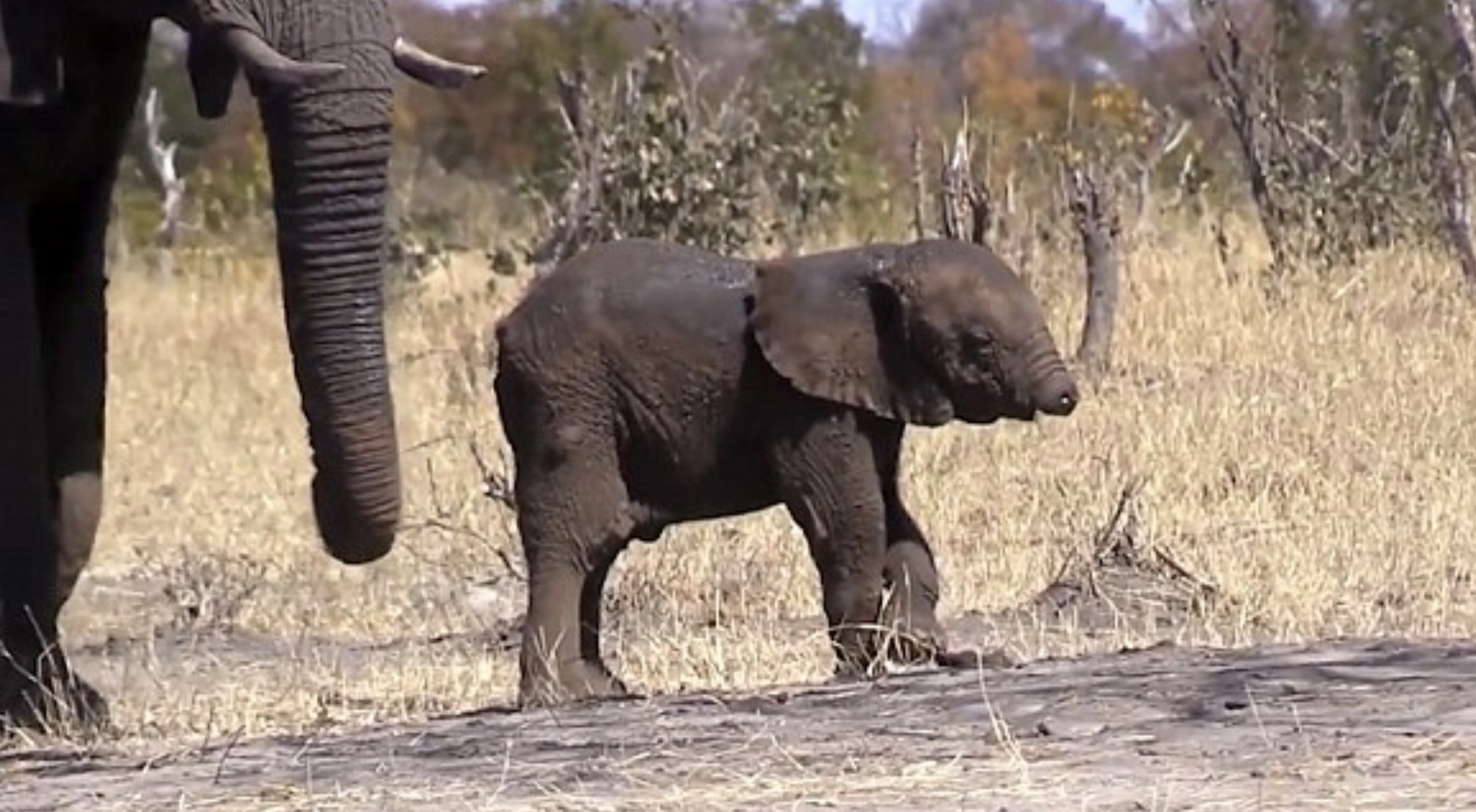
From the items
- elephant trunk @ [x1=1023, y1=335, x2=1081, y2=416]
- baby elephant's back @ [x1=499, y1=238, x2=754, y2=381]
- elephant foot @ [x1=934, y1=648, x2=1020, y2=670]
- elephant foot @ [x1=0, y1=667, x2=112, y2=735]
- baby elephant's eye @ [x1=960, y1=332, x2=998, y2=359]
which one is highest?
baby elephant's back @ [x1=499, y1=238, x2=754, y2=381]

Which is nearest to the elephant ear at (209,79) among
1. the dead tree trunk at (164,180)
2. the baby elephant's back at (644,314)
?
the baby elephant's back at (644,314)

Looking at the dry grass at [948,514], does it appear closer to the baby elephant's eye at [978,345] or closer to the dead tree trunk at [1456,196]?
the dead tree trunk at [1456,196]

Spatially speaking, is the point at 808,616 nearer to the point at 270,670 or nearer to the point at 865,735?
the point at 270,670

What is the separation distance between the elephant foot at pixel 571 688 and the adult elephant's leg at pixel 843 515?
0.48 metres

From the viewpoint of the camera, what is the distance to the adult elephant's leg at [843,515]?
7.13 meters

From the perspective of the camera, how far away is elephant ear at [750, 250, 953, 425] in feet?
23.3

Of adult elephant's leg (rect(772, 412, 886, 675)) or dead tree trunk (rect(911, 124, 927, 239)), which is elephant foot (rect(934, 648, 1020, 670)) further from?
dead tree trunk (rect(911, 124, 927, 239))

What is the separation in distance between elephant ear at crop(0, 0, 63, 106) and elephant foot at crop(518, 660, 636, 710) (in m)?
1.56

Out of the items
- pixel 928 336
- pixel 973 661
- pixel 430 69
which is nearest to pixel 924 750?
pixel 973 661

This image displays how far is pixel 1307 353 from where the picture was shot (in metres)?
12.4


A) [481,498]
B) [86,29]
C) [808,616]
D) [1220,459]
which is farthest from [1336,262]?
[86,29]

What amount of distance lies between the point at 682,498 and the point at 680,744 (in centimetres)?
158

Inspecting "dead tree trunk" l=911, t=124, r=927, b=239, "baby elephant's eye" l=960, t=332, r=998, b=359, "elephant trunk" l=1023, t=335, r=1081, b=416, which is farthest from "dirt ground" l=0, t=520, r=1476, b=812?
"dead tree trunk" l=911, t=124, r=927, b=239

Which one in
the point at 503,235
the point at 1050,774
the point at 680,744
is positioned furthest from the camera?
the point at 503,235
